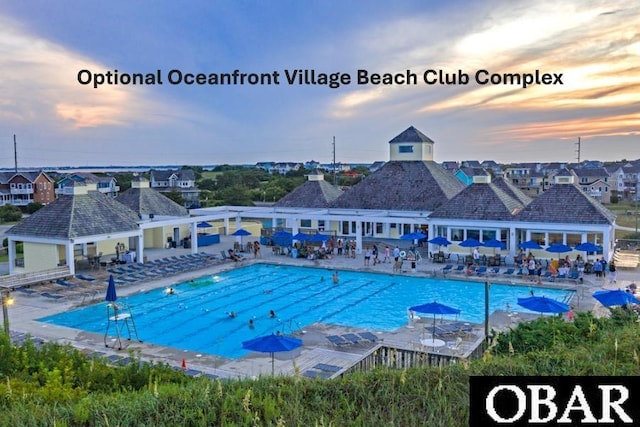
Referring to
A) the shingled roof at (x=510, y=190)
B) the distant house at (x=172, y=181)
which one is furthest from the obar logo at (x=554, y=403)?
the distant house at (x=172, y=181)

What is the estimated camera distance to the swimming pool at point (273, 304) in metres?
19.7

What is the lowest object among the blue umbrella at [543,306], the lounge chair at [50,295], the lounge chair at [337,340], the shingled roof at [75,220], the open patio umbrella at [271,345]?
the lounge chair at [337,340]

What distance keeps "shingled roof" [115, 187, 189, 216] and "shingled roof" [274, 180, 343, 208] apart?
27.3 feet

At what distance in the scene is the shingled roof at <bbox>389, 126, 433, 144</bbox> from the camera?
44.2 meters

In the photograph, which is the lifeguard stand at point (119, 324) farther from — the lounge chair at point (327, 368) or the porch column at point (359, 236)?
the porch column at point (359, 236)

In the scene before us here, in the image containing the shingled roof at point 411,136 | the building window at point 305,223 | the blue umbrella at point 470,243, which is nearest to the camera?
the blue umbrella at point 470,243

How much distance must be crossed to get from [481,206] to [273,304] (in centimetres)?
1514

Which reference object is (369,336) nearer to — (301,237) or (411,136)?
(301,237)

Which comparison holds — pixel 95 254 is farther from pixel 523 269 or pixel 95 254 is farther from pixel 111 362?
pixel 523 269

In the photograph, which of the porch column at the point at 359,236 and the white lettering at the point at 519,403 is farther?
the porch column at the point at 359,236

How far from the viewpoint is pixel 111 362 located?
48.3ft

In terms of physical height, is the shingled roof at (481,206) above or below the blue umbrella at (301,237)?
above

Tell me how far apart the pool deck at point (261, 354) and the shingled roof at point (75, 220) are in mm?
2357

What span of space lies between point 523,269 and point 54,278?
73.0ft
